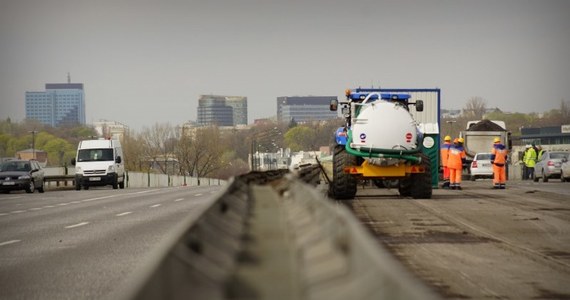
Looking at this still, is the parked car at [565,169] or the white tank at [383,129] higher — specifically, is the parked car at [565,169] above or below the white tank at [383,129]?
below

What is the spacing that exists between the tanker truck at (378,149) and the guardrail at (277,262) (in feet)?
65.0

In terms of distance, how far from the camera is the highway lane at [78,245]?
444 inches

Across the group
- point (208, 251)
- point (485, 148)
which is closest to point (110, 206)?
point (208, 251)

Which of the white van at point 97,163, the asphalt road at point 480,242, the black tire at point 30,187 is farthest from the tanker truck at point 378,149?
the white van at point 97,163

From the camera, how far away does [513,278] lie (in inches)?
436

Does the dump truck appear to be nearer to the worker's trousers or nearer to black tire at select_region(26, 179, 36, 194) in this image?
the worker's trousers

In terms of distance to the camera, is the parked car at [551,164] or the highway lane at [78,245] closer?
the highway lane at [78,245]

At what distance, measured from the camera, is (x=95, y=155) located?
2106 inches

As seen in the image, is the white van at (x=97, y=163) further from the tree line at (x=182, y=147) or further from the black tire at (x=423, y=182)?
the tree line at (x=182, y=147)

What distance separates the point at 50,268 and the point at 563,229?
349 inches

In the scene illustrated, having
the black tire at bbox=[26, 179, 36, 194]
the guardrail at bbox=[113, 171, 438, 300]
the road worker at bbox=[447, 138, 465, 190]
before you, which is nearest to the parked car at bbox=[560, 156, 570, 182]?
the road worker at bbox=[447, 138, 465, 190]

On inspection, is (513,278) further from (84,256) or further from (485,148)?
(485,148)

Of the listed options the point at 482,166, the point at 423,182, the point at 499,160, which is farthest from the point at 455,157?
the point at 482,166

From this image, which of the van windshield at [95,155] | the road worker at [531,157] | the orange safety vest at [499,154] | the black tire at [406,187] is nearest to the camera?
the black tire at [406,187]
